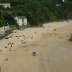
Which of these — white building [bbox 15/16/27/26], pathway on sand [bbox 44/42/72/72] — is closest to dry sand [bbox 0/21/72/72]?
pathway on sand [bbox 44/42/72/72]

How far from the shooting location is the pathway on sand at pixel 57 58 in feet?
101

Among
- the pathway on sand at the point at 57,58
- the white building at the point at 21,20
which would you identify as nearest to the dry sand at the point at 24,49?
the pathway on sand at the point at 57,58

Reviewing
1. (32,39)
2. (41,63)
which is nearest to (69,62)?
(41,63)

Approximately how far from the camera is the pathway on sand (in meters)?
30.8

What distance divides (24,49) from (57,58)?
6228 mm

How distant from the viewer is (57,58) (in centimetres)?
3488

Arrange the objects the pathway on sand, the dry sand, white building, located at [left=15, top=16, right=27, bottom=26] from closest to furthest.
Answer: the pathway on sand
the dry sand
white building, located at [left=15, top=16, right=27, bottom=26]

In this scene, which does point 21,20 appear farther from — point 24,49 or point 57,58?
point 57,58

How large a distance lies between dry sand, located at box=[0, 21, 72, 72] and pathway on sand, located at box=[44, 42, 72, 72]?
2.24 ft

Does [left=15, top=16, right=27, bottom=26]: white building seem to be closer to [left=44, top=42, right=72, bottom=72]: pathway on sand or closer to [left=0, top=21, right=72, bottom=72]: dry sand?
[left=0, top=21, right=72, bottom=72]: dry sand

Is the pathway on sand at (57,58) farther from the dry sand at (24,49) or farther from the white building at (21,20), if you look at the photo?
the white building at (21,20)

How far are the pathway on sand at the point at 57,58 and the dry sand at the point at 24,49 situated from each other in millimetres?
684

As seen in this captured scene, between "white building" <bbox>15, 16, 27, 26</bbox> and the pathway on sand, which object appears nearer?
the pathway on sand

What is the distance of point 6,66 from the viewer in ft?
102
